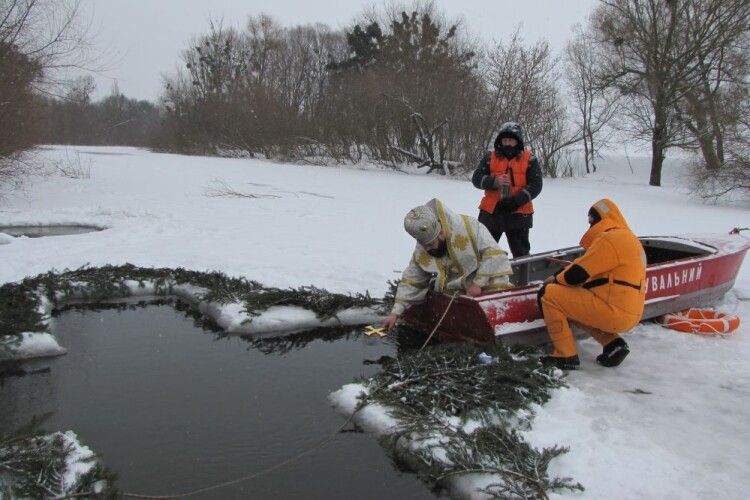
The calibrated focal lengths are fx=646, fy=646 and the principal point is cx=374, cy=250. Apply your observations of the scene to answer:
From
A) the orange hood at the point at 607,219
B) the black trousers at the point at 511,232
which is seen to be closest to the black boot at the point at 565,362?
the orange hood at the point at 607,219

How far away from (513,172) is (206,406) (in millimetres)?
3673

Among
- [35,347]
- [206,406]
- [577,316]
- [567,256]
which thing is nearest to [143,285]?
[35,347]

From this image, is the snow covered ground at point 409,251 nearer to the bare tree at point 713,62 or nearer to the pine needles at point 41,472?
A: the bare tree at point 713,62

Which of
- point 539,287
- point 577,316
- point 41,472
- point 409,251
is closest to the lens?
point 41,472

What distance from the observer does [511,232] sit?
654 cm

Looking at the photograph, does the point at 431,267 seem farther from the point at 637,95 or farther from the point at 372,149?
the point at 372,149

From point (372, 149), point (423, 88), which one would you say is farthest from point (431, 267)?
point (372, 149)

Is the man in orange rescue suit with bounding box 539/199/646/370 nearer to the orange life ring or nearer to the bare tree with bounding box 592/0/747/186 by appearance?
the orange life ring

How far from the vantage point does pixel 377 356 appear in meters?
5.58

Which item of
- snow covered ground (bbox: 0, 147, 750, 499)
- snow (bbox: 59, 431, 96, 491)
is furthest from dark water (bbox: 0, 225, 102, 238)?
snow (bbox: 59, 431, 96, 491)

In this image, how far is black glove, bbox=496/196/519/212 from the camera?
6.31 m

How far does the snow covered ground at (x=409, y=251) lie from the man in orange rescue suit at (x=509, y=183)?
1.48 meters

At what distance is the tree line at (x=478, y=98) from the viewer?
1705cm

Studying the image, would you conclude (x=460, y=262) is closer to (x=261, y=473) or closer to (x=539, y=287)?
(x=539, y=287)
